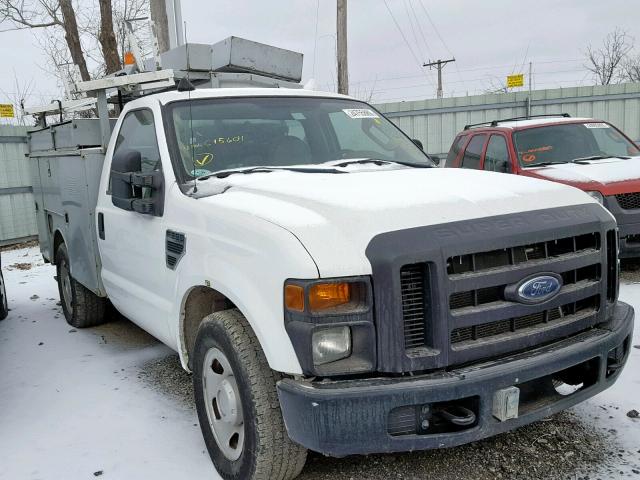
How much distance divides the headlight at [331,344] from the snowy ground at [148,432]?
2.90 ft

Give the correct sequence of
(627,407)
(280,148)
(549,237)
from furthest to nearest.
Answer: (280,148) < (627,407) < (549,237)

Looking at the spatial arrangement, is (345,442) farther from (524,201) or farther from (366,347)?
(524,201)

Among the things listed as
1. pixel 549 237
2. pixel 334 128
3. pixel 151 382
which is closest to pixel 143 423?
pixel 151 382

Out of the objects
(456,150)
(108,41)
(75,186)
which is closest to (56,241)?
(75,186)

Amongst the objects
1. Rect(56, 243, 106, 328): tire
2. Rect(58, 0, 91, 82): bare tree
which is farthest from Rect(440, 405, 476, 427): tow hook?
Rect(58, 0, 91, 82): bare tree

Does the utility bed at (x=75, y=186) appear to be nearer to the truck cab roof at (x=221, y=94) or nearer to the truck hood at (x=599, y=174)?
the truck cab roof at (x=221, y=94)

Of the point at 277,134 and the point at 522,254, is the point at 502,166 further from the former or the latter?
the point at 522,254

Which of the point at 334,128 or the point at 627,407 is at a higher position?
the point at 334,128

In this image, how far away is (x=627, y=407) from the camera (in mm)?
3469

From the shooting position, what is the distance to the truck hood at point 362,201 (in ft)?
7.75

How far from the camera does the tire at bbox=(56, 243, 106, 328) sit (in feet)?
18.0

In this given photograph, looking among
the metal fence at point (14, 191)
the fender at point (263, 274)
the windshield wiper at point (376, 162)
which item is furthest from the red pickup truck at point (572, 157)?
the metal fence at point (14, 191)

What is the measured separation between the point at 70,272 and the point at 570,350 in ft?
14.4

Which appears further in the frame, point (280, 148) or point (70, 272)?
point (70, 272)
